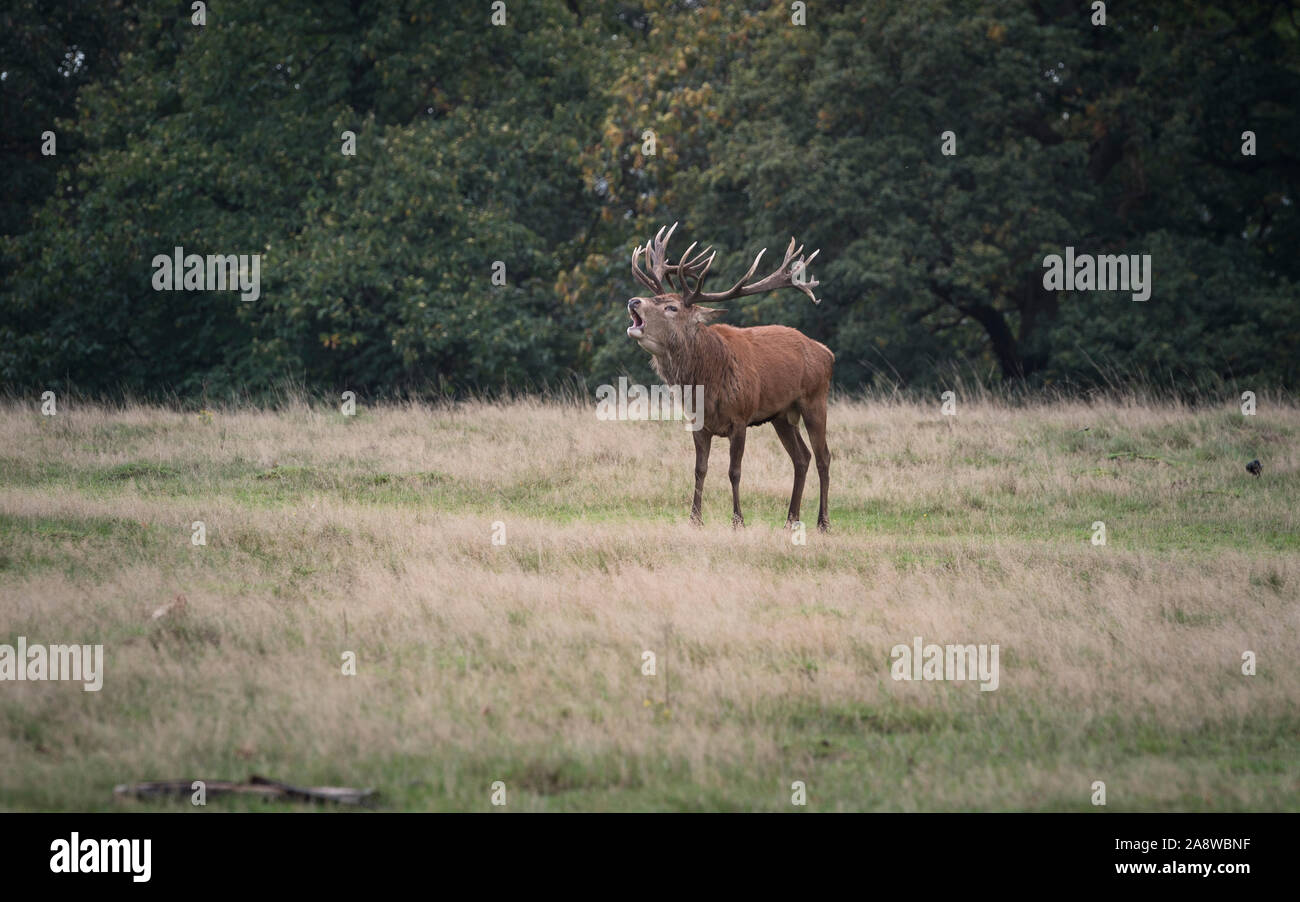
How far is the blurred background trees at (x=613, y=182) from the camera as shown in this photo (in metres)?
25.1

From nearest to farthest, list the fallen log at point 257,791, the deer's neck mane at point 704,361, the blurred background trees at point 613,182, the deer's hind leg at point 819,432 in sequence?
the fallen log at point 257,791 < the deer's neck mane at point 704,361 < the deer's hind leg at point 819,432 < the blurred background trees at point 613,182

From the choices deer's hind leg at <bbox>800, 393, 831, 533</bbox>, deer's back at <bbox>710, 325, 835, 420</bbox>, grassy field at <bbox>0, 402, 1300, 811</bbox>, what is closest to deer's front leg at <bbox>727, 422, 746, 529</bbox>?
deer's back at <bbox>710, 325, 835, 420</bbox>

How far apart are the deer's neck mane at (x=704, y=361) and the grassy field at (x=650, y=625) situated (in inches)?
48.6

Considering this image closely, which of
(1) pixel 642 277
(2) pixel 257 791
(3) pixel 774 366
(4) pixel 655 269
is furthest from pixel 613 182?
(2) pixel 257 791

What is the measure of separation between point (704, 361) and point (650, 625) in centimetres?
452

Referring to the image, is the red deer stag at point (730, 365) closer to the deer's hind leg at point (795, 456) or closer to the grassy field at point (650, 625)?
the deer's hind leg at point (795, 456)

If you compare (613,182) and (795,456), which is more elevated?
(613,182)

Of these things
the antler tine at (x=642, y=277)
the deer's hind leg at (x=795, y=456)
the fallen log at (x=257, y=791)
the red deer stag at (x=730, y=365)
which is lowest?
the fallen log at (x=257, y=791)

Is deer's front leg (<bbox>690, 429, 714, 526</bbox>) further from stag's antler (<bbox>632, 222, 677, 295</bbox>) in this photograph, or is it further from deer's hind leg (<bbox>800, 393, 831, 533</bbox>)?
stag's antler (<bbox>632, 222, 677, 295</bbox>)

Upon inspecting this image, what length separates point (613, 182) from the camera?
93.2 ft

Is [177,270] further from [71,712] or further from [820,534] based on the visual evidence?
[71,712]

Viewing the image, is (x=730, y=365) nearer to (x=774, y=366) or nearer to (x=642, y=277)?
(x=774, y=366)

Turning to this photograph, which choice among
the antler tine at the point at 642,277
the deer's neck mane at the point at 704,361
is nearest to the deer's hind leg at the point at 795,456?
the deer's neck mane at the point at 704,361
